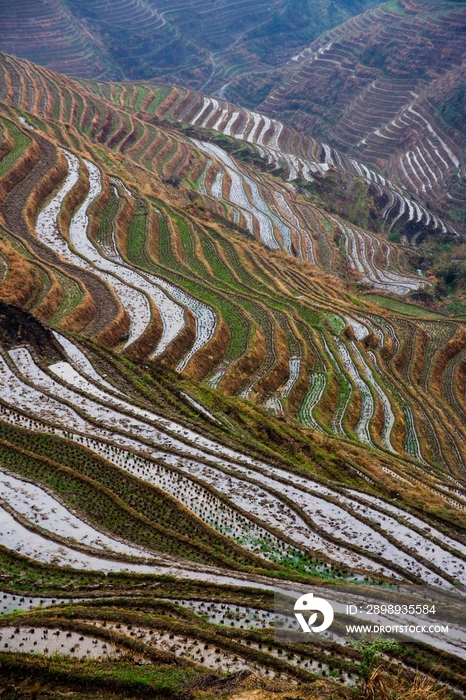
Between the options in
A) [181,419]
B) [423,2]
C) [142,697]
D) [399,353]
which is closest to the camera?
A: [142,697]

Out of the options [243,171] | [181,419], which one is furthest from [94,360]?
[243,171]

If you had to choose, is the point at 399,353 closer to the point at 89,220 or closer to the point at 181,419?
the point at 181,419

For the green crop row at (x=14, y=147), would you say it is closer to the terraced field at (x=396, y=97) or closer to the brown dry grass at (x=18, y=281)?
the brown dry grass at (x=18, y=281)

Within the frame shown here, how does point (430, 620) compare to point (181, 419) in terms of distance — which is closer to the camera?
point (430, 620)

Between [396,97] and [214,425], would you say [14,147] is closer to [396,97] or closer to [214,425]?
[214,425]

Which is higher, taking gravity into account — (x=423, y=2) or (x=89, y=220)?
(x=423, y=2)

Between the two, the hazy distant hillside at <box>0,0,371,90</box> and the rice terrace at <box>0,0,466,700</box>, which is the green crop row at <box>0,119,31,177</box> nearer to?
the rice terrace at <box>0,0,466,700</box>
